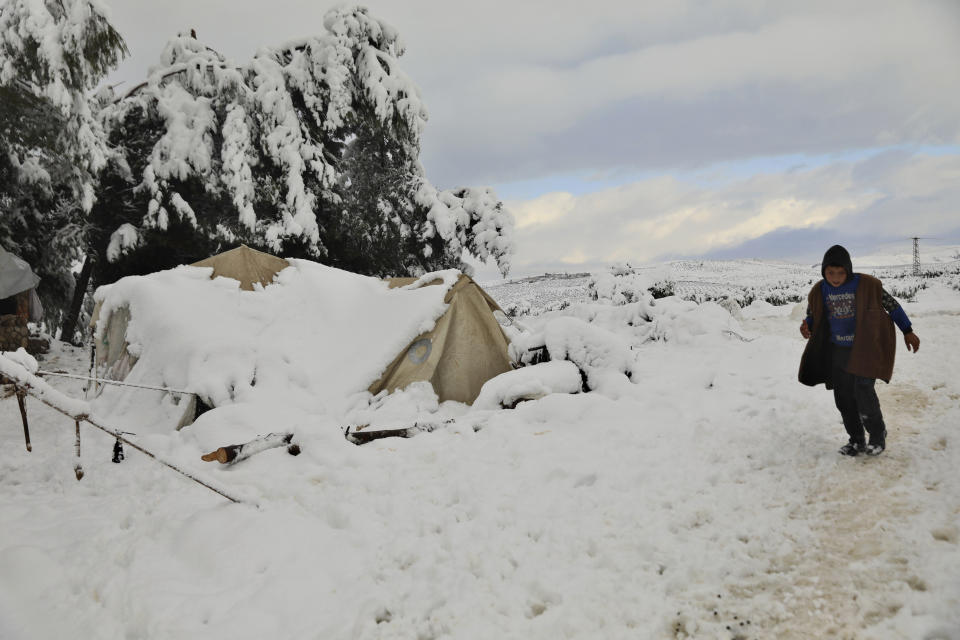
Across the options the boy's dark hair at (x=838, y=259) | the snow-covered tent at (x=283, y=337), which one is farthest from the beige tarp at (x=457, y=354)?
the boy's dark hair at (x=838, y=259)

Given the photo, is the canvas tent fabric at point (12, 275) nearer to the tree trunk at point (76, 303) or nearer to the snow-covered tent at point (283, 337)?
the tree trunk at point (76, 303)

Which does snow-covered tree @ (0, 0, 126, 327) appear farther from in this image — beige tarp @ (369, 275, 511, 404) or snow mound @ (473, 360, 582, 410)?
snow mound @ (473, 360, 582, 410)

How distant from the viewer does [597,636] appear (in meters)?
2.38

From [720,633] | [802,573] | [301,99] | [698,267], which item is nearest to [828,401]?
[802,573]

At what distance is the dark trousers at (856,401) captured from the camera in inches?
164

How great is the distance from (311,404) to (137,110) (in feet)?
33.0

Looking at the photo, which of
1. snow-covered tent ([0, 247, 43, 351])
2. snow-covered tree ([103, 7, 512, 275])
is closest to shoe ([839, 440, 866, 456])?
snow-covered tree ([103, 7, 512, 275])

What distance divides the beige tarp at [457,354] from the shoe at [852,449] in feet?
13.6

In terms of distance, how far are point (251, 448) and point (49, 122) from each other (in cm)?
915

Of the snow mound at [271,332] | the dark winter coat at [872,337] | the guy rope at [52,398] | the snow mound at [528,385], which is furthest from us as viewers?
the snow mound at [271,332]

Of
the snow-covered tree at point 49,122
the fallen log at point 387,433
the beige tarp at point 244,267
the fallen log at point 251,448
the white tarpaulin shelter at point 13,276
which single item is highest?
the snow-covered tree at point 49,122

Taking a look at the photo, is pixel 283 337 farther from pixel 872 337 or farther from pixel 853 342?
pixel 872 337

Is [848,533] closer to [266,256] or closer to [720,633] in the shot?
[720,633]

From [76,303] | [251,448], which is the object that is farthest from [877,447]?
[76,303]
